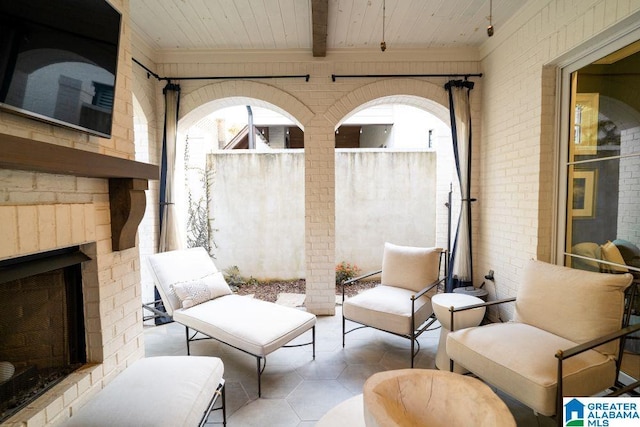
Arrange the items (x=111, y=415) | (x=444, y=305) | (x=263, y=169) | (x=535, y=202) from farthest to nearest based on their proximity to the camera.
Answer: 1. (x=263, y=169)
2. (x=535, y=202)
3. (x=444, y=305)
4. (x=111, y=415)

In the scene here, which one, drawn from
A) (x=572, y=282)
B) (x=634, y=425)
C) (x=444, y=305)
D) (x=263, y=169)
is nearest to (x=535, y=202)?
(x=572, y=282)

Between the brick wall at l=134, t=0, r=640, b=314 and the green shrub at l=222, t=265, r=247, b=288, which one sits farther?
the green shrub at l=222, t=265, r=247, b=288

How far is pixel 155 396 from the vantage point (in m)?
1.46

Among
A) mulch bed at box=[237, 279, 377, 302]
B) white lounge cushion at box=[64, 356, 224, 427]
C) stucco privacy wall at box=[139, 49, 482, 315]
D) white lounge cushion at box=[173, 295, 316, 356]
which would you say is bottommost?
mulch bed at box=[237, 279, 377, 302]

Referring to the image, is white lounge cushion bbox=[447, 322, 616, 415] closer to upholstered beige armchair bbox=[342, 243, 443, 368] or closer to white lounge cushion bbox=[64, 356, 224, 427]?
upholstered beige armchair bbox=[342, 243, 443, 368]

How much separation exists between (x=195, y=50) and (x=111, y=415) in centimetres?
362

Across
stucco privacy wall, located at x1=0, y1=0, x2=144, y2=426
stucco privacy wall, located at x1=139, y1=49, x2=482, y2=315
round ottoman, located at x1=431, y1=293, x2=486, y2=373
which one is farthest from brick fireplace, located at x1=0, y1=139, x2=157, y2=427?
round ottoman, located at x1=431, y1=293, x2=486, y2=373

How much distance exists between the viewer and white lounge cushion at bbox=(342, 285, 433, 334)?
257cm

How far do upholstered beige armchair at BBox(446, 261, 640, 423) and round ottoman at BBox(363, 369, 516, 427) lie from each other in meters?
0.84

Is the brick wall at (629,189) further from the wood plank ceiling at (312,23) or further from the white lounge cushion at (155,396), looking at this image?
the white lounge cushion at (155,396)

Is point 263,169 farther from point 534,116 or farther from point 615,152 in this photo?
point 615,152

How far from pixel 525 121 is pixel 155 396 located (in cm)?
355

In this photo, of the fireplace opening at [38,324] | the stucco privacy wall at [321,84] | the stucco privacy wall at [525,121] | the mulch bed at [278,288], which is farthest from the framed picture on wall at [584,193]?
the fireplace opening at [38,324]

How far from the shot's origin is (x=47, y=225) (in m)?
1.36
